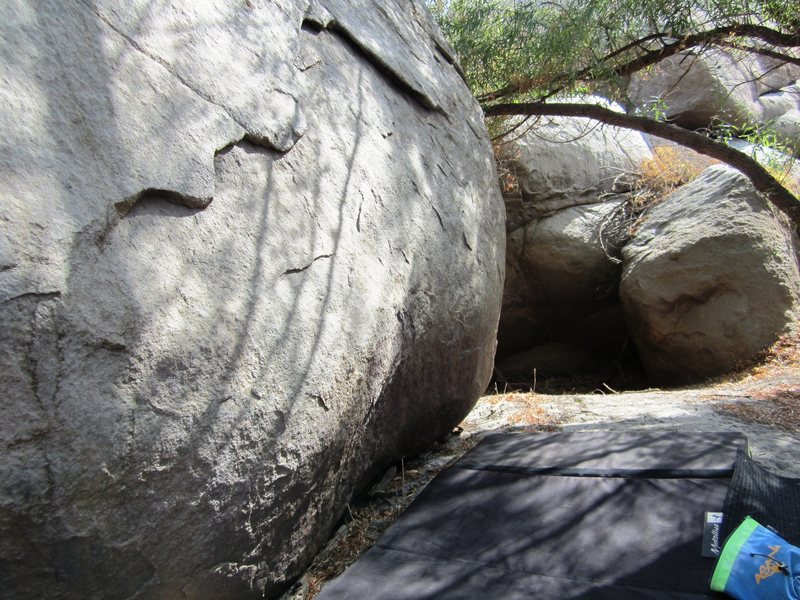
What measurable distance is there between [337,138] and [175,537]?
4.47 ft

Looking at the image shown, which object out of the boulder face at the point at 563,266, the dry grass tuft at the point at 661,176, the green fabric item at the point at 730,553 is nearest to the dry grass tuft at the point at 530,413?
the green fabric item at the point at 730,553

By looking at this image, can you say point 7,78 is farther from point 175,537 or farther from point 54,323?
point 175,537

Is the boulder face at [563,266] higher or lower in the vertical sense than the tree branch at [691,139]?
lower

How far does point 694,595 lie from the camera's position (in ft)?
5.82

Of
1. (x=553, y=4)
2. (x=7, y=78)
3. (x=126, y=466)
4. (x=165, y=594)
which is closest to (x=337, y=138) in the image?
(x=7, y=78)

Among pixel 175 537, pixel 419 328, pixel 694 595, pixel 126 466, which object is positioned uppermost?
pixel 419 328

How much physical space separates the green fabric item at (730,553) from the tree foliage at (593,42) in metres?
3.63

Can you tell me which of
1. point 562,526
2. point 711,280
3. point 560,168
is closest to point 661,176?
point 560,168

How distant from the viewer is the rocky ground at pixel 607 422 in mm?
2494

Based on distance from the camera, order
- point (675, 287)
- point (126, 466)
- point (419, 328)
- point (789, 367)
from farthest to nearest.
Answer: point (675, 287), point (789, 367), point (419, 328), point (126, 466)

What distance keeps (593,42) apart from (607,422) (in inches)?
112

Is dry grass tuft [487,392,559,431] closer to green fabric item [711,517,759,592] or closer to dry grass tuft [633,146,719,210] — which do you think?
green fabric item [711,517,759,592]

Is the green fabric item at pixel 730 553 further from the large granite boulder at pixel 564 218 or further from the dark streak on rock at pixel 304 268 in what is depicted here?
the large granite boulder at pixel 564 218

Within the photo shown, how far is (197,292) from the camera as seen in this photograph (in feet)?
5.74
